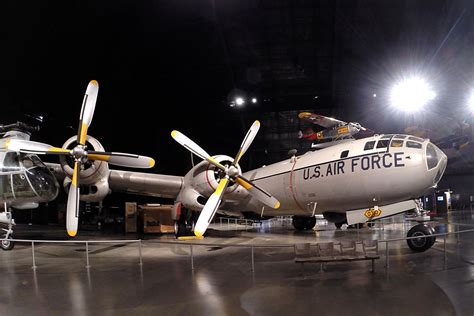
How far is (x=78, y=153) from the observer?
10016mm

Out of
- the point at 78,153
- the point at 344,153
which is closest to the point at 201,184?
the point at 78,153

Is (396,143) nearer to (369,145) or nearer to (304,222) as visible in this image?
(369,145)

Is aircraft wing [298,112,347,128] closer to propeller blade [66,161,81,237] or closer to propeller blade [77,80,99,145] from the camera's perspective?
propeller blade [77,80,99,145]

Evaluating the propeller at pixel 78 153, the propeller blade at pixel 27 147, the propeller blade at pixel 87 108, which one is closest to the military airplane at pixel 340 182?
the propeller at pixel 78 153

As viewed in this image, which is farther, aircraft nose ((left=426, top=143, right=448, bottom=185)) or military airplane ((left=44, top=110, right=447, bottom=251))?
military airplane ((left=44, top=110, right=447, bottom=251))

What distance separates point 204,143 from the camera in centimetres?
2162

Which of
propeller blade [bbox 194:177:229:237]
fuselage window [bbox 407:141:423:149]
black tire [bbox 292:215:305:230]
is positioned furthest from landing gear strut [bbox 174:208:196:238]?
fuselage window [bbox 407:141:423:149]

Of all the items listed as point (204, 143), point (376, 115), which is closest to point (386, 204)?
point (376, 115)

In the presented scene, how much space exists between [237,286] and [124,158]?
6.84m

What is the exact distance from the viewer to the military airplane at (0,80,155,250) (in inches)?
389

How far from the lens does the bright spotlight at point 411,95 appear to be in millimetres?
14031

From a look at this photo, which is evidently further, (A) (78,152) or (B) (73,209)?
(A) (78,152)

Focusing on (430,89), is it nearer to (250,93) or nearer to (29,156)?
(250,93)

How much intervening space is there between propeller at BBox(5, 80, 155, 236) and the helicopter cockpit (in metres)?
1.21
